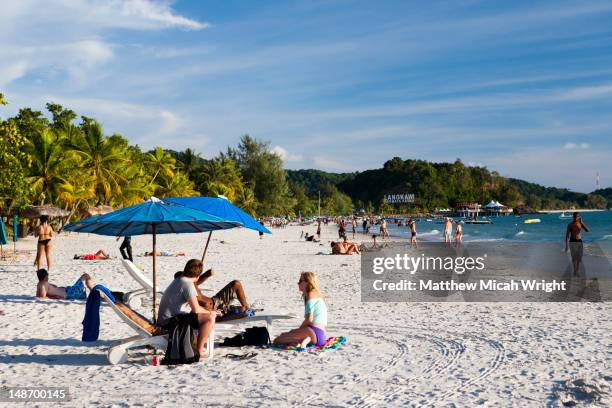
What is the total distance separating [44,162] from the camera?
29875 millimetres

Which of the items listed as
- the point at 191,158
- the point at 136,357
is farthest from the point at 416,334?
the point at 191,158

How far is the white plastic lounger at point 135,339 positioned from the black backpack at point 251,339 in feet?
1.96

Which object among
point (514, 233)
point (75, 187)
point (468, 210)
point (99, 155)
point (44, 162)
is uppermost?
point (99, 155)

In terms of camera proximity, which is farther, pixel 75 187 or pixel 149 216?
pixel 75 187

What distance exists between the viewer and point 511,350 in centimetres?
650

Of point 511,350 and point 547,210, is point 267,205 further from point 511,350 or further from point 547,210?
point 547,210

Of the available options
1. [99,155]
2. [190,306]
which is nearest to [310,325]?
[190,306]

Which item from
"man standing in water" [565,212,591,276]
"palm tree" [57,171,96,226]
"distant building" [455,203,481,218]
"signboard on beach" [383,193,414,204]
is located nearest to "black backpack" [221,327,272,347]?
"man standing in water" [565,212,591,276]

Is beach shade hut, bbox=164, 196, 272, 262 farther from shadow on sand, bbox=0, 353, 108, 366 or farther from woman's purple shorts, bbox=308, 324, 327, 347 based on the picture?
shadow on sand, bbox=0, 353, 108, 366

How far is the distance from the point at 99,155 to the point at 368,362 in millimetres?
34297

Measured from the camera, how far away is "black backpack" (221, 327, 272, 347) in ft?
22.1

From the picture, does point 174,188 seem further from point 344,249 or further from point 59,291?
point 59,291

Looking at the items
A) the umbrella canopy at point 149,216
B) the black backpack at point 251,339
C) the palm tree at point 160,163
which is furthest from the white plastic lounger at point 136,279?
the palm tree at point 160,163

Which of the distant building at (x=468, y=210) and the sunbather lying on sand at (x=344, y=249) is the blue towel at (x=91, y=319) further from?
the distant building at (x=468, y=210)
